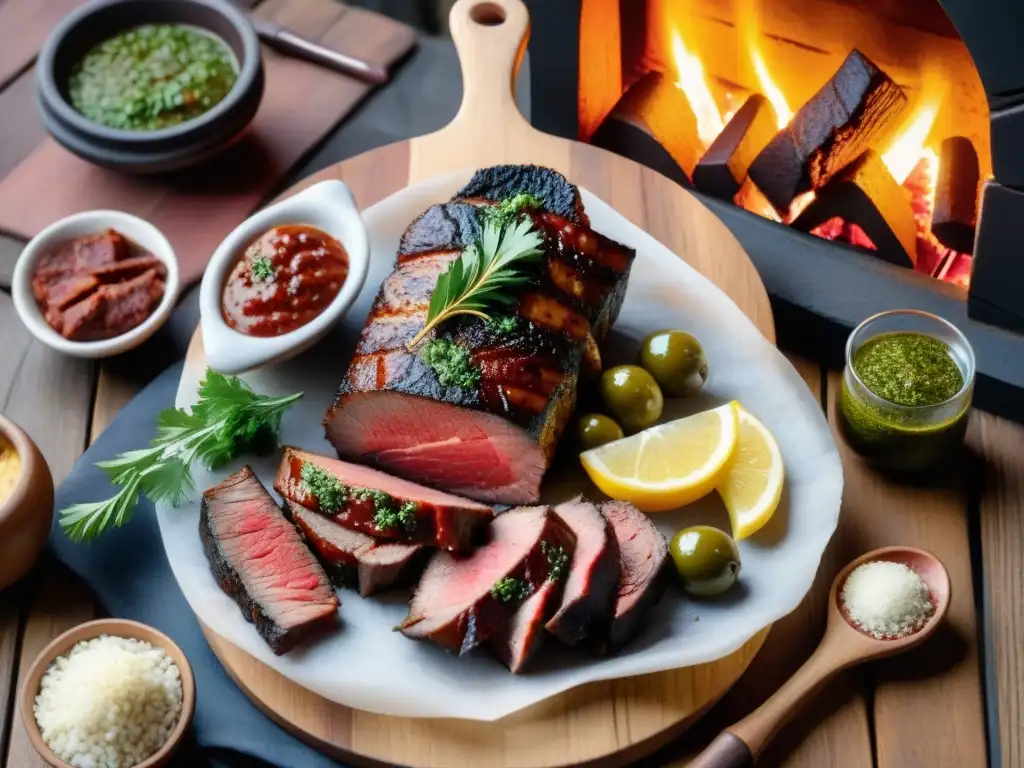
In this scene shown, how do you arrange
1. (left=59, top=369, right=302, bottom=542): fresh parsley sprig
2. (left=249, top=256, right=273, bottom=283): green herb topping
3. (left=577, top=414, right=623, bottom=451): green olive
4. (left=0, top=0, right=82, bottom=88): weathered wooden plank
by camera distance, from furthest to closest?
(left=0, top=0, right=82, bottom=88): weathered wooden plank < (left=249, top=256, right=273, bottom=283): green herb topping < (left=577, top=414, right=623, bottom=451): green olive < (left=59, top=369, right=302, bottom=542): fresh parsley sprig

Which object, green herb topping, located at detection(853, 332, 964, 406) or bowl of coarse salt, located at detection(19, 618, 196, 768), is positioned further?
green herb topping, located at detection(853, 332, 964, 406)

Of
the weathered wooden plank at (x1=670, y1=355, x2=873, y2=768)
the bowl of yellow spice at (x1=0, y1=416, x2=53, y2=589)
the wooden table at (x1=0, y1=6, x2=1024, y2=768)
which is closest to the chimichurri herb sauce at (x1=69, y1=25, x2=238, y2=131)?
the wooden table at (x1=0, y1=6, x2=1024, y2=768)

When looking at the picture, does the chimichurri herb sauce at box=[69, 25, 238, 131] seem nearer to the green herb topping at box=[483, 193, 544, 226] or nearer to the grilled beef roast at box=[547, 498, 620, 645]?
the green herb topping at box=[483, 193, 544, 226]

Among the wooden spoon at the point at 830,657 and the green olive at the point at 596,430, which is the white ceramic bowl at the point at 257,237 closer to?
the green olive at the point at 596,430

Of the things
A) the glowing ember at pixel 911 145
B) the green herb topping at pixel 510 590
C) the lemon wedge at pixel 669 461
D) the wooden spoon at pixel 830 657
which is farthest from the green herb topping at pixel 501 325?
the glowing ember at pixel 911 145

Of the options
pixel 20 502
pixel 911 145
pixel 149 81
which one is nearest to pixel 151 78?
pixel 149 81

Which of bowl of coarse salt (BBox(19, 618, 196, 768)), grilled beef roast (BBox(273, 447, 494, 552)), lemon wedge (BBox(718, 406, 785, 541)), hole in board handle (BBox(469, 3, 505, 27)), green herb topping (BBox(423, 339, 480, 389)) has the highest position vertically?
hole in board handle (BBox(469, 3, 505, 27))
